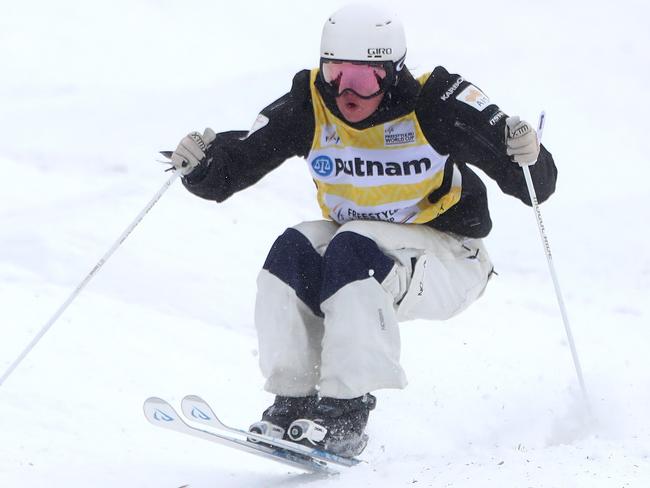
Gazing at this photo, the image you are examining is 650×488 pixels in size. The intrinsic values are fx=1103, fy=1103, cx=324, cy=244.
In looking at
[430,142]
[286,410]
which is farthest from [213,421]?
[430,142]

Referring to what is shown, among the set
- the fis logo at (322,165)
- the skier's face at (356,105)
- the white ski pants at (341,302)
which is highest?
the skier's face at (356,105)

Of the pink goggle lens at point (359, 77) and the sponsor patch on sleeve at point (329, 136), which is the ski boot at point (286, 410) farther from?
the pink goggle lens at point (359, 77)

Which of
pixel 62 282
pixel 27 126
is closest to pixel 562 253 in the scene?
pixel 62 282

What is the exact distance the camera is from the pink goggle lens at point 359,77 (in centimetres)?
461

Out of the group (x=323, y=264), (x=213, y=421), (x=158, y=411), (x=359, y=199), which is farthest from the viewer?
(x=359, y=199)

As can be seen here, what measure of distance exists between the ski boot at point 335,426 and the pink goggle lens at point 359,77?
4.17 feet

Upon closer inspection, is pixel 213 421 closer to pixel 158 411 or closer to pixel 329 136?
pixel 158 411

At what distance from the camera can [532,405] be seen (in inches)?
249

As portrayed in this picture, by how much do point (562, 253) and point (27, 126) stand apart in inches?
214

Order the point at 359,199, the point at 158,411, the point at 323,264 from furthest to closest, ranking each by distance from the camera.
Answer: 1. the point at 359,199
2. the point at 323,264
3. the point at 158,411

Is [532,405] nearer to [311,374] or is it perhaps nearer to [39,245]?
[311,374]

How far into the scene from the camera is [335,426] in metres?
4.38

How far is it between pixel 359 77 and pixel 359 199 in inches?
22.1

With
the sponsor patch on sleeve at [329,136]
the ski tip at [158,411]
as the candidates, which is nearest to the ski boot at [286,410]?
the ski tip at [158,411]
